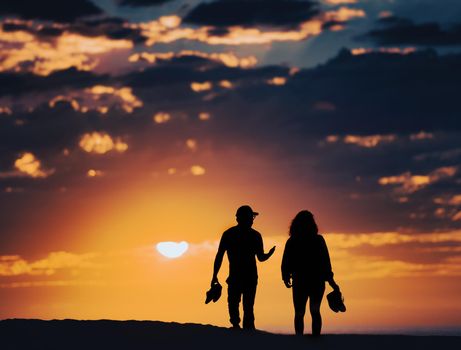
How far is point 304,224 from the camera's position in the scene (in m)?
18.0

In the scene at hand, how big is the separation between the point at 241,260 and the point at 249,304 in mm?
792

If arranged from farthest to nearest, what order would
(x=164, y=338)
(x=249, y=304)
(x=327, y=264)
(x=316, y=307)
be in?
(x=249, y=304) → (x=327, y=264) → (x=316, y=307) → (x=164, y=338)

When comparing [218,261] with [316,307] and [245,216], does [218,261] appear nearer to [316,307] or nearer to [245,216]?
[245,216]

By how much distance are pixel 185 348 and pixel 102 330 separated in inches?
68.2

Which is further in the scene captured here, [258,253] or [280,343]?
[258,253]

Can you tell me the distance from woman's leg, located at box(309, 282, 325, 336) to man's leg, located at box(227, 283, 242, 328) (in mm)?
1498

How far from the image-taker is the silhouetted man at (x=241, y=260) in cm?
1869

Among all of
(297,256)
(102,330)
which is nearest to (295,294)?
(297,256)

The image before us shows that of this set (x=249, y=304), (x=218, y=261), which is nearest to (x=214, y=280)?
(x=218, y=261)

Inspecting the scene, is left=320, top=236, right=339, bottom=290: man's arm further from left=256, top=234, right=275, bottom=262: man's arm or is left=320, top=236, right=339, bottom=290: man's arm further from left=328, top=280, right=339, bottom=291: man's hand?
left=256, top=234, right=275, bottom=262: man's arm

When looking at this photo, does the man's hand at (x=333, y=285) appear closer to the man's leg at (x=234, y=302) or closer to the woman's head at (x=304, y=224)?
the woman's head at (x=304, y=224)

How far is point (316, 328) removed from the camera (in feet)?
58.6

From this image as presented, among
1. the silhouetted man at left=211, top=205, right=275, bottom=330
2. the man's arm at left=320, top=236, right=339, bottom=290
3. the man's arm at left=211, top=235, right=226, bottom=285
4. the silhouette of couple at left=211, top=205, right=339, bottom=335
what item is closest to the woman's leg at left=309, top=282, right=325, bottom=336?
the silhouette of couple at left=211, top=205, right=339, bottom=335

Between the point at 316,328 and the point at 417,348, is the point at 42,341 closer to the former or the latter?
the point at 316,328
